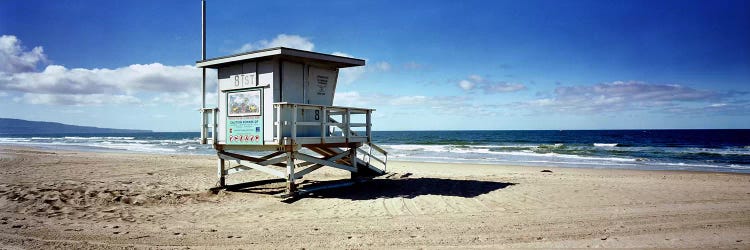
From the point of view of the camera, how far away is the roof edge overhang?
10.2 meters

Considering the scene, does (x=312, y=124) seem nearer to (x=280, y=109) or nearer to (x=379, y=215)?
(x=280, y=109)

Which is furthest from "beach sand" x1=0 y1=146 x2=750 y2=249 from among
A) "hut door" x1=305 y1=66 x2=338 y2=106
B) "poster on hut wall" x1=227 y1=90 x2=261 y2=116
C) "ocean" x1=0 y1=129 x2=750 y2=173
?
"ocean" x1=0 y1=129 x2=750 y2=173

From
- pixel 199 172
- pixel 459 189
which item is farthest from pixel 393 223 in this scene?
pixel 199 172

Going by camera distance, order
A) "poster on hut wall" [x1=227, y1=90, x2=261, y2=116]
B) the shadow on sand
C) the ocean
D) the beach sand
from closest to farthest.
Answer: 1. the beach sand
2. "poster on hut wall" [x1=227, y1=90, x2=261, y2=116]
3. the shadow on sand
4. the ocean

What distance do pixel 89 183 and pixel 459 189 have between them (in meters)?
10.1

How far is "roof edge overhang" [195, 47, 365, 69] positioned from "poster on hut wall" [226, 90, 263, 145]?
0.81 meters

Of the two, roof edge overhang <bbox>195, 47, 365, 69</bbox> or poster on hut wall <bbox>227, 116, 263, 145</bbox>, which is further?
poster on hut wall <bbox>227, 116, 263, 145</bbox>

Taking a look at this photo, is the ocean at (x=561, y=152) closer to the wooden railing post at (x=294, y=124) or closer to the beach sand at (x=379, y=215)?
the beach sand at (x=379, y=215)

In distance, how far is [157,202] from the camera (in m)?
10.2

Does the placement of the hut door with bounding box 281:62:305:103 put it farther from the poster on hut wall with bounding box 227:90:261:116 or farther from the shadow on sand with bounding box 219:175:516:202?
the shadow on sand with bounding box 219:175:516:202

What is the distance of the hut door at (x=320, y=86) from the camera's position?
37.9 feet

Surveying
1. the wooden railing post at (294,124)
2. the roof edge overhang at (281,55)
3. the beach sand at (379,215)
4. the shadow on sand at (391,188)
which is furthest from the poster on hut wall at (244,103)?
the shadow on sand at (391,188)

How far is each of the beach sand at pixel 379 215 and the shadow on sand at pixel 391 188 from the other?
0.05m

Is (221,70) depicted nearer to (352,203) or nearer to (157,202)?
(157,202)
